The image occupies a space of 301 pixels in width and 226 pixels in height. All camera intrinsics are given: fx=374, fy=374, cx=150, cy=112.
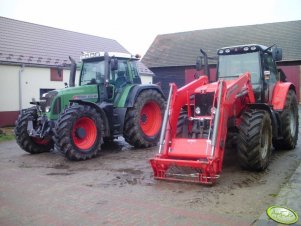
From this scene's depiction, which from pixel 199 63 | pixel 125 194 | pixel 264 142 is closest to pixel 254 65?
pixel 199 63

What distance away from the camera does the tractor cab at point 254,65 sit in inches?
312

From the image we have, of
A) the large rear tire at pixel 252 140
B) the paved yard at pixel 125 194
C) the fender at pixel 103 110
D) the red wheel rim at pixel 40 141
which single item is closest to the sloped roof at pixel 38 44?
the red wheel rim at pixel 40 141

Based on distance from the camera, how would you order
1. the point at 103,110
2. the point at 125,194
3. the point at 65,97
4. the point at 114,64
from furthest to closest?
the point at 114,64, the point at 103,110, the point at 65,97, the point at 125,194

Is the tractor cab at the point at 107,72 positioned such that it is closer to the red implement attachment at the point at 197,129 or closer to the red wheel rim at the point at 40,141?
the red wheel rim at the point at 40,141

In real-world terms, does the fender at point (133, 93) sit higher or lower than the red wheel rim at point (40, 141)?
higher

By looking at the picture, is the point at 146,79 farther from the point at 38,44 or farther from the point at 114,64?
the point at 114,64

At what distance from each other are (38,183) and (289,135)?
5.60 metres

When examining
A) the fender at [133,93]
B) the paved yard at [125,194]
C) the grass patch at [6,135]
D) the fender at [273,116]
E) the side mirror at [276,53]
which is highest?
the side mirror at [276,53]

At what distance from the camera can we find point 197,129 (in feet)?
22.0

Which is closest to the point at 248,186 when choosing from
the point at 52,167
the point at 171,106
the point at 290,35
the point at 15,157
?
the point at 171,106

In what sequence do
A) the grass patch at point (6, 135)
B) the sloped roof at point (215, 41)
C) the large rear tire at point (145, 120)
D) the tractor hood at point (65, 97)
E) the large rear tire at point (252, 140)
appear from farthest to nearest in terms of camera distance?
the sloped roof at point (215, 41)
the grass patch at point (6, 135)
the large rear tire at point (145, 120)
the tractor hood at point (65, 97)
the large rear tire at point (252, 140)

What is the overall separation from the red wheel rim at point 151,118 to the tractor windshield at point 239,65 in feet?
9.10

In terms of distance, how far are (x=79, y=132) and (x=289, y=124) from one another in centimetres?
474

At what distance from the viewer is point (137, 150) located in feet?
31.5
